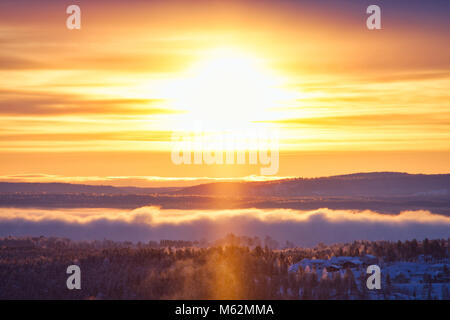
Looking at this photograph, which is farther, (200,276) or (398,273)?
(200,276)

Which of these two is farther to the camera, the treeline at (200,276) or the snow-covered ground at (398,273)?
the treeline at (200,276)

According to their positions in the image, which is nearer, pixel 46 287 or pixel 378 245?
pixel 46 287

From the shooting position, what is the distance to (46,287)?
5256 inches

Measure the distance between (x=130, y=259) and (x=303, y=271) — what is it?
123 feet

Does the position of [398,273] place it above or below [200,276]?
above

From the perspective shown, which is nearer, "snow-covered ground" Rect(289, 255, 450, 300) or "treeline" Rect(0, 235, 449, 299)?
"snow-covered ground" Rect(289, 255, 450, 300)

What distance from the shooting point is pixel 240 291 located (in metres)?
121
